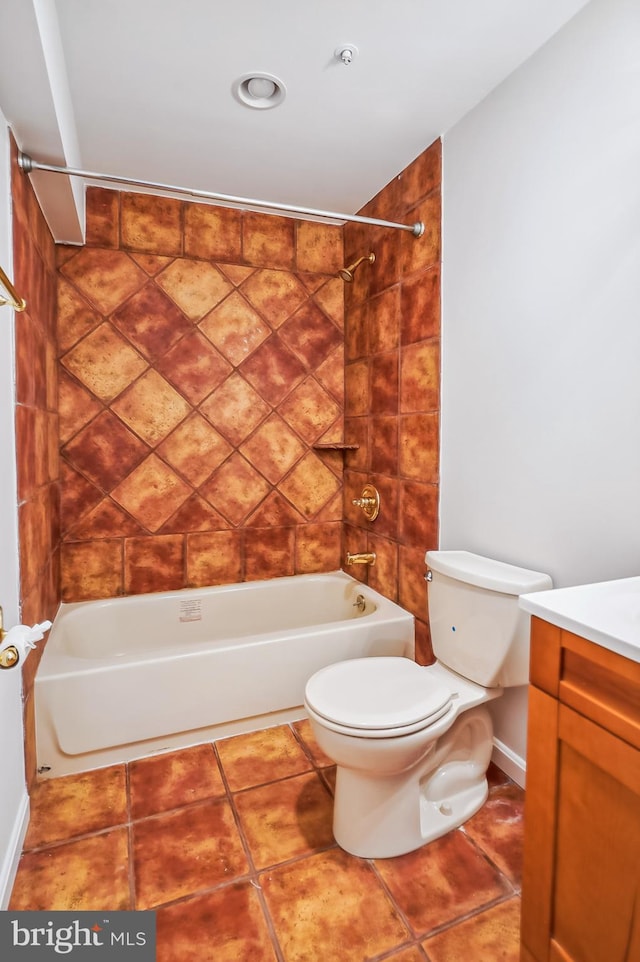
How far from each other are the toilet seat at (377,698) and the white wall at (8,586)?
82 centimetres

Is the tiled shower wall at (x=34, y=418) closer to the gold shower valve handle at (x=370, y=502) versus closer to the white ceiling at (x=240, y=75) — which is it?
the white ceiling at (x=240, y=75)

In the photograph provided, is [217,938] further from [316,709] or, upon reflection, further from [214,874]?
[316,709]

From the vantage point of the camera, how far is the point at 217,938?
3.91ft

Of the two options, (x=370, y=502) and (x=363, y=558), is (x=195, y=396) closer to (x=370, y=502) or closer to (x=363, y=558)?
(x=370, y=502)

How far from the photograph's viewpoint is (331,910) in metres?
1.27

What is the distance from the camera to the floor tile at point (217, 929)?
1.15 metres

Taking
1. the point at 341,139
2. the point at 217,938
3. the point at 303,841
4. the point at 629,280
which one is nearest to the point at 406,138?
the point at 341,139

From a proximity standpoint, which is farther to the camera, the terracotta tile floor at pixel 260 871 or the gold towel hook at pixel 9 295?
the terracotta tile floor at pixel 260 871

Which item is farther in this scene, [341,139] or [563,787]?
[341,139]

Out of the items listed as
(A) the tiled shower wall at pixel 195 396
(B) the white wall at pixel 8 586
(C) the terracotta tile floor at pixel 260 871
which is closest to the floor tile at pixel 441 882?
(C) the terracotta tile floor at pixel 260 871

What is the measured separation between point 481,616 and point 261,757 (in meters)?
1.00

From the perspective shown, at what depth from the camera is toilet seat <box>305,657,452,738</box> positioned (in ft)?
4.34

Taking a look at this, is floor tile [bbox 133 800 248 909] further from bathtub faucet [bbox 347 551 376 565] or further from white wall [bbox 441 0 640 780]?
bathtub faucet [bbox 347 551 376 565]

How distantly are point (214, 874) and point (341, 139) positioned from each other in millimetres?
2521
